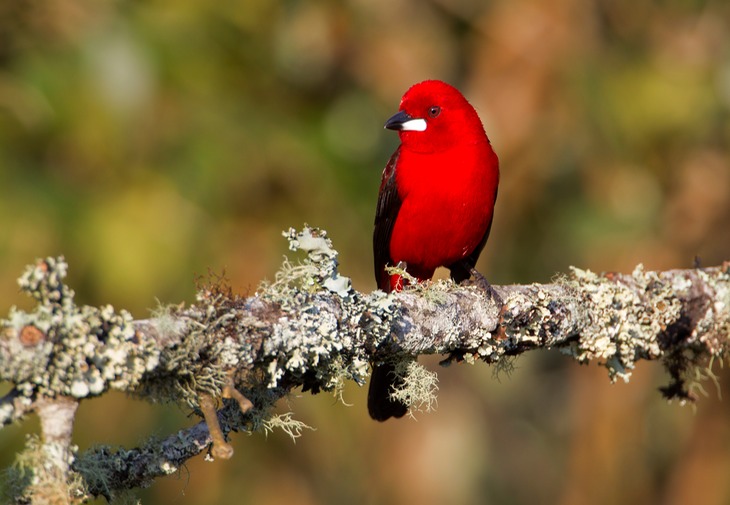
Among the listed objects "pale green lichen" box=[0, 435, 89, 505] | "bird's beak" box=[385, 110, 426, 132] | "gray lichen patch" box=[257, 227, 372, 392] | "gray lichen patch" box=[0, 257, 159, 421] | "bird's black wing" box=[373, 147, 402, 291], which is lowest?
"pale green lichen" box=[0, 435, 89, 505]

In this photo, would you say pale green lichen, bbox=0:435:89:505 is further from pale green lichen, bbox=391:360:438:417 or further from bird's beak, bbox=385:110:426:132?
bird's beak, bbox=385:110:426:132

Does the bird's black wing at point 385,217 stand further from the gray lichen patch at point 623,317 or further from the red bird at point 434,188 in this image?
the gray lichen patch at point 623,317

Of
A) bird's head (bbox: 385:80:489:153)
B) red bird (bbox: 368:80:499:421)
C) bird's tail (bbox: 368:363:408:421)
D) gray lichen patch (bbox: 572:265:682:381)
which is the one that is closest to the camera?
gray lichen patch (bbox: 572:265:682:381)

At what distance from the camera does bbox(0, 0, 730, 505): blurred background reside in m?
4.10

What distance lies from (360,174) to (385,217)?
0.93ft

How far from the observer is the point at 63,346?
→ 1798 millimetres

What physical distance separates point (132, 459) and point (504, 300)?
4.00ft

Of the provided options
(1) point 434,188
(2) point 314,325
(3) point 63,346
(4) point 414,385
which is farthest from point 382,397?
(3) point 63,346

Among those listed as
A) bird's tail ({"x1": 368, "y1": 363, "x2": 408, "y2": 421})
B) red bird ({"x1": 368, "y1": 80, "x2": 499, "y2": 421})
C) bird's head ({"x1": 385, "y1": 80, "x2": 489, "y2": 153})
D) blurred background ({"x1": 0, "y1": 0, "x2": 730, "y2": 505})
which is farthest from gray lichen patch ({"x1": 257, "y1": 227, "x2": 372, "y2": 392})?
bird's head ({"x1": 385, "y1": 80, "x2": 489, "y2": 153})

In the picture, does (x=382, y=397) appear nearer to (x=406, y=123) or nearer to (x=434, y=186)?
(x=434, y=186)

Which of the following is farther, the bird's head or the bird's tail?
the bird's head

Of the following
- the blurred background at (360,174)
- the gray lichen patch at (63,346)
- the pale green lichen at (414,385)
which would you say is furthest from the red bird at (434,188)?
the gray lichen patch at (63,346)

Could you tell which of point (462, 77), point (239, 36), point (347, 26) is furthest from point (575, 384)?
point (239, 36)

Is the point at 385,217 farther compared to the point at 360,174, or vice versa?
the point at 360,174
